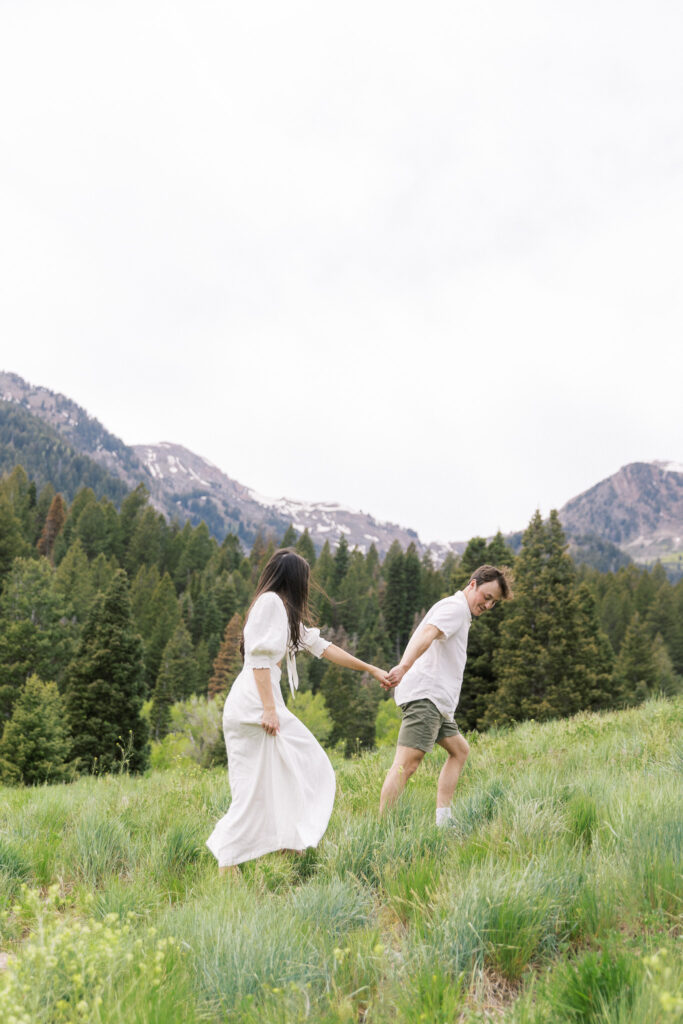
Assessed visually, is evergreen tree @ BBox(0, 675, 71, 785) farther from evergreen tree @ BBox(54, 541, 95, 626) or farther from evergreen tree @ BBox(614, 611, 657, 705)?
evergreen tree @ BBox(54, 541, 95, 626)

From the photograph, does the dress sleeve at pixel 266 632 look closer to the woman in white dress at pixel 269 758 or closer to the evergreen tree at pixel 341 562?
the woman in white dress at pixel 269 758

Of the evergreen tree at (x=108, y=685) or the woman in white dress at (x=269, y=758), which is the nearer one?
the woman in white dress at (x=269, y=758)

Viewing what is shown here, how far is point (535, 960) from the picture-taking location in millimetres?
2832

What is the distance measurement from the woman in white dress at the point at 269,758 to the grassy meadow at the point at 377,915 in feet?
0.61

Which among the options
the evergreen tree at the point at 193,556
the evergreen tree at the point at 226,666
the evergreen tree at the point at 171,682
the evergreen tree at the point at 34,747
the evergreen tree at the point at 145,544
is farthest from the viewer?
the evergreen tree at the point at 193,556

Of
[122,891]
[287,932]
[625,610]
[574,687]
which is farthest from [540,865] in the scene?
[625,610]

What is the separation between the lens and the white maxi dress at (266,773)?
4.40 meters

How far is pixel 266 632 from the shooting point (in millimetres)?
4562

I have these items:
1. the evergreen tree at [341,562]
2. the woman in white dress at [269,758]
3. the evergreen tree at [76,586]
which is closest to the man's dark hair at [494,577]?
the woman in white dress at [269,758]

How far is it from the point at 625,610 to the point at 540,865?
84968 mm

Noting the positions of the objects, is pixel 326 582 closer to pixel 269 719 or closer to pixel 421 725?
pixel 421 725

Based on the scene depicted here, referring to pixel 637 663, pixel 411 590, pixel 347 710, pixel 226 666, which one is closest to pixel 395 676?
pixel 637 663

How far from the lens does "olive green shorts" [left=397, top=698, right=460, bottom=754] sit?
5188 millimetres

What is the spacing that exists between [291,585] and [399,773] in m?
1.80
